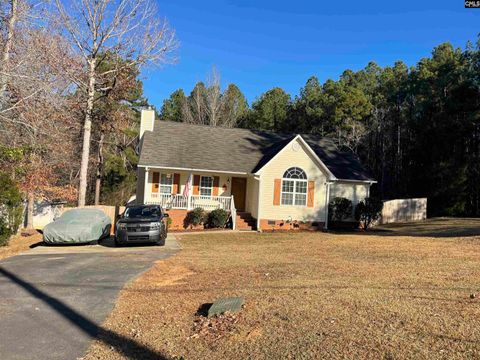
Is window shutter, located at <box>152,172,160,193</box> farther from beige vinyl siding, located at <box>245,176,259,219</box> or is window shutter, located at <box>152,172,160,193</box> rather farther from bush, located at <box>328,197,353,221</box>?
bush, located at <box>328,197,353,221</box>

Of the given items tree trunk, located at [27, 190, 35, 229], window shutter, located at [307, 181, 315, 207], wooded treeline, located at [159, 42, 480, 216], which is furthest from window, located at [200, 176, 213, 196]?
wooded treeline, located at [159, 42, 480, 216]

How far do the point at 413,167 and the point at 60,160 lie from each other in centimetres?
3090

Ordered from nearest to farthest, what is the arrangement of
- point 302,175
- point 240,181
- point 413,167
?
point 302,175, point 240,181, point 413,167

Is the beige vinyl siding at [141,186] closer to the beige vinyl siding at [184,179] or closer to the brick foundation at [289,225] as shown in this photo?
the beige vinyl siding at [184,179]

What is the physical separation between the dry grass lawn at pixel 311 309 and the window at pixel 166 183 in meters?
12.8

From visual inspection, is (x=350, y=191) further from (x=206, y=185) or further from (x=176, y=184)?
(x=176, y=184)

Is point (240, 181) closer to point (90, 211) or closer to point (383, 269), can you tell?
point (90, 211)

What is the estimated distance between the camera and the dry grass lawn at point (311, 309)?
4.88 m

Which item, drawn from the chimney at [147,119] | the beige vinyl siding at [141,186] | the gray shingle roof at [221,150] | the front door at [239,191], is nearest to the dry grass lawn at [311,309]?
the gray shingle roof at [221,150]

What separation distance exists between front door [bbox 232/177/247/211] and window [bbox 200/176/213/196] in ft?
4.80

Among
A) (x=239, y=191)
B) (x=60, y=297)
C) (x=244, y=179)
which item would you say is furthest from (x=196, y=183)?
(x=60, y=297)

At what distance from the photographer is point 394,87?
156 ft

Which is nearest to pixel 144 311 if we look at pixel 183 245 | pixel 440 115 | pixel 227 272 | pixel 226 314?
pixel 226 314

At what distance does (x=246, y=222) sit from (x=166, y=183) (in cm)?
535
